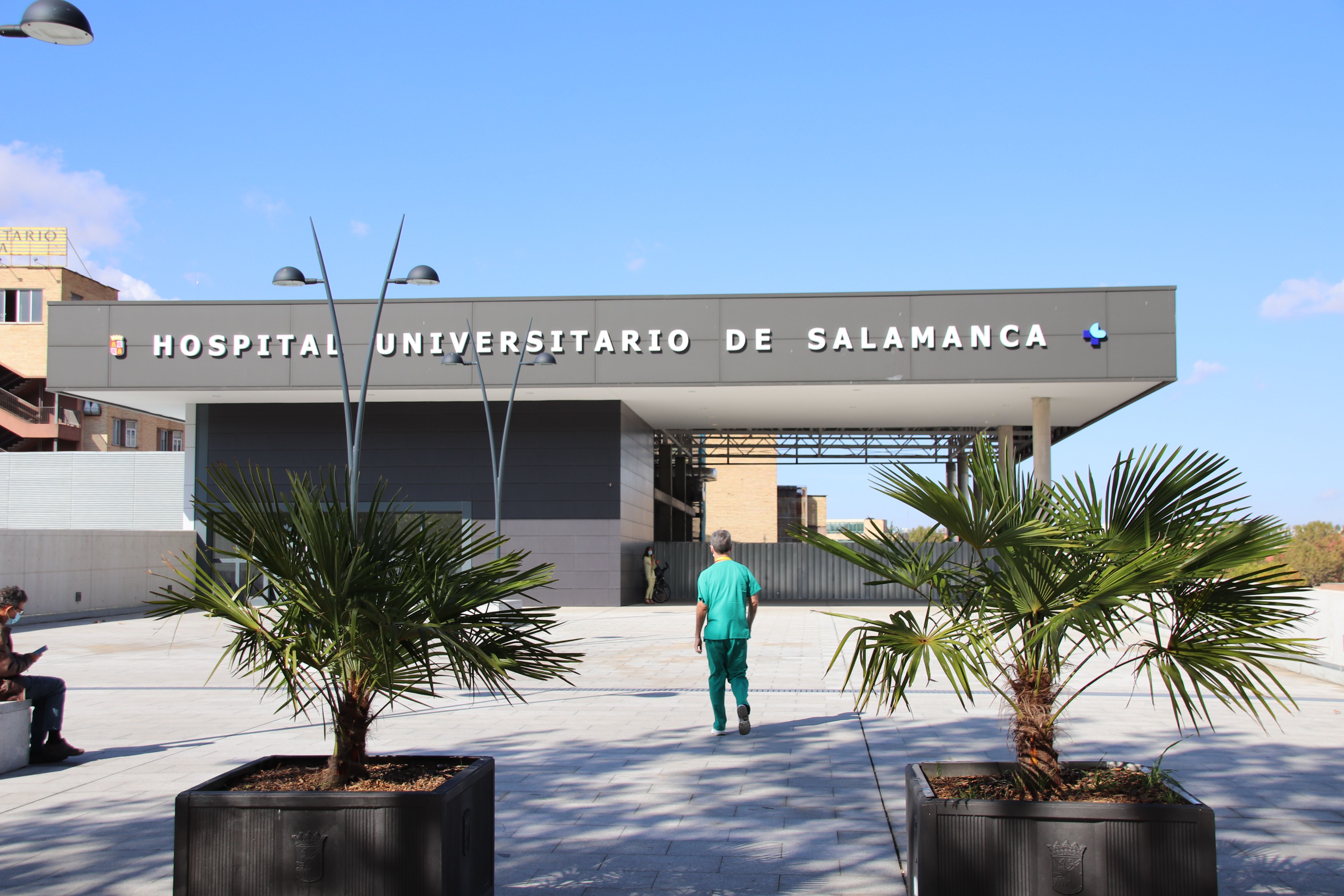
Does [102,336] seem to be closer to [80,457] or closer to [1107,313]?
[80,457]

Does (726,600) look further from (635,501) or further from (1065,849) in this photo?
(635,501)

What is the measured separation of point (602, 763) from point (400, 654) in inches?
133

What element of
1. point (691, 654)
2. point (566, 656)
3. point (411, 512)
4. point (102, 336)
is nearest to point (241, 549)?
A: point (411, 512)

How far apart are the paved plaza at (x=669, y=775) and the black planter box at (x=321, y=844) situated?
91 centimetres

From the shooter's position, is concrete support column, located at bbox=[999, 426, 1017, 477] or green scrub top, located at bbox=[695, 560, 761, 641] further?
green scrub top, located at bbox=[695, 560, 761, 641]

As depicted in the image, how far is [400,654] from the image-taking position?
4.31 m

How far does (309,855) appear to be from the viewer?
3932 mm

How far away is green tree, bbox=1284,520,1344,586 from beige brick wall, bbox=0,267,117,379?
51.2 m

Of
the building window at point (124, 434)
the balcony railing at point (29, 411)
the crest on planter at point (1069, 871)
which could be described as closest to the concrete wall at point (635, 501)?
the crest on planter at point (1069, 871)

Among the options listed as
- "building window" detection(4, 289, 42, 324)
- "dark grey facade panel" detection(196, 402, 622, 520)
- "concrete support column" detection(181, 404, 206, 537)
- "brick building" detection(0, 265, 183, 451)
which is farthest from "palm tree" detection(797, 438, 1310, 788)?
"building window" detection(4, 289, 42, 324)

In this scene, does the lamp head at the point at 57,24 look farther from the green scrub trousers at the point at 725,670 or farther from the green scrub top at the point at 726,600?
the green scrub trousers at the point at 725,670

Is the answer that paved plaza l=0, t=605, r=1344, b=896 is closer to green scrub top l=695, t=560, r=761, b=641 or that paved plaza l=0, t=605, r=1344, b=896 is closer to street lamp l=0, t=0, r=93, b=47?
green scrub top l=695, t=560, r=761, b=641

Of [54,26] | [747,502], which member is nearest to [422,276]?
[54,26]

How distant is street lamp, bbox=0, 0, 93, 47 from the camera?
6703 mm
